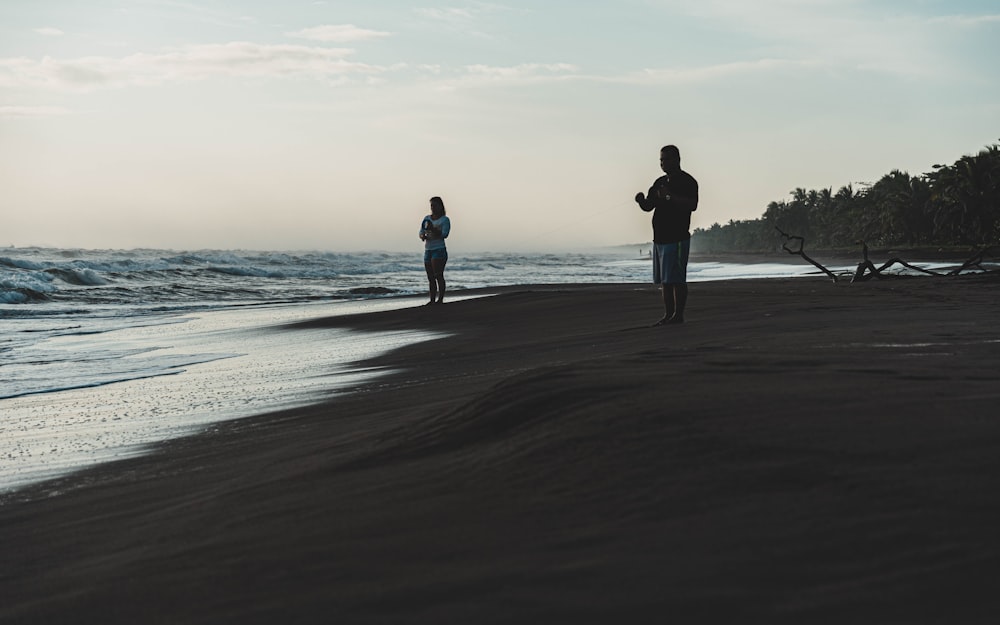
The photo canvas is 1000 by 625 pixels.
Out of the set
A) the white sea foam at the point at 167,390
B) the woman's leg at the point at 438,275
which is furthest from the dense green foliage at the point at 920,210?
the white sea foam at the point at 167,390

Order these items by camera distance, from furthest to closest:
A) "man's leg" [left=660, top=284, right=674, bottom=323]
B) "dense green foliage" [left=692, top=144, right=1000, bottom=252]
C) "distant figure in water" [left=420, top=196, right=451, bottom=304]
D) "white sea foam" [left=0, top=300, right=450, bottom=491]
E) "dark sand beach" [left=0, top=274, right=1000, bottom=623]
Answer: "dense green foliage" [left=692, top=144, right=1000, bottom=252], "distant figure in water" [left=420, top=196, right=451, bottom=304], "man's leg" [left=660, top=284, right=674, bottom=323], "white sea foam" [left=0, top=300, right=450, bottom=491], "dark sand beach" [left=0, top=274, right=1000, bottom=623]

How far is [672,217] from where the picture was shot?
314 inches

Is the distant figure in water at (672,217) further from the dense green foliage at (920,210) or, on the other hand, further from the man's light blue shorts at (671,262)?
the dense green foliage at (920,210)

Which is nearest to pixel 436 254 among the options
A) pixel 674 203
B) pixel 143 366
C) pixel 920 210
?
pixel 143 366

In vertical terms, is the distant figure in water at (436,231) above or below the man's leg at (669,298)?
above

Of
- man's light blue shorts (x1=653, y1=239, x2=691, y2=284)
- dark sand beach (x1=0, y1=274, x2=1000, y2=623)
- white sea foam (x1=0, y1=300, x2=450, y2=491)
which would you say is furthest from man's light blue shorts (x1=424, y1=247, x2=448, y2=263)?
dark sand beach (x1=0, y1=274, x2=1000, y2=623)

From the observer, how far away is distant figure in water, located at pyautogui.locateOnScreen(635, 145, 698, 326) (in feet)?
25.9

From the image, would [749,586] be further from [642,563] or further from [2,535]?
[2,535]

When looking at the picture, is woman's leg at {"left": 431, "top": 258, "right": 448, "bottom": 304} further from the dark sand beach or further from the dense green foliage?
the dense green foliage

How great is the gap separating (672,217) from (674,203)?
135mm

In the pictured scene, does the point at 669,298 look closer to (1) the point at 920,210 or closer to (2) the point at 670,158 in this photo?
(2) the point at 670,158

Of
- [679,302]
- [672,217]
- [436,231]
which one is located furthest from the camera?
[436,231]

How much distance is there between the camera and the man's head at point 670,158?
26.0 feet

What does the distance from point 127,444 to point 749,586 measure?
141 inches
